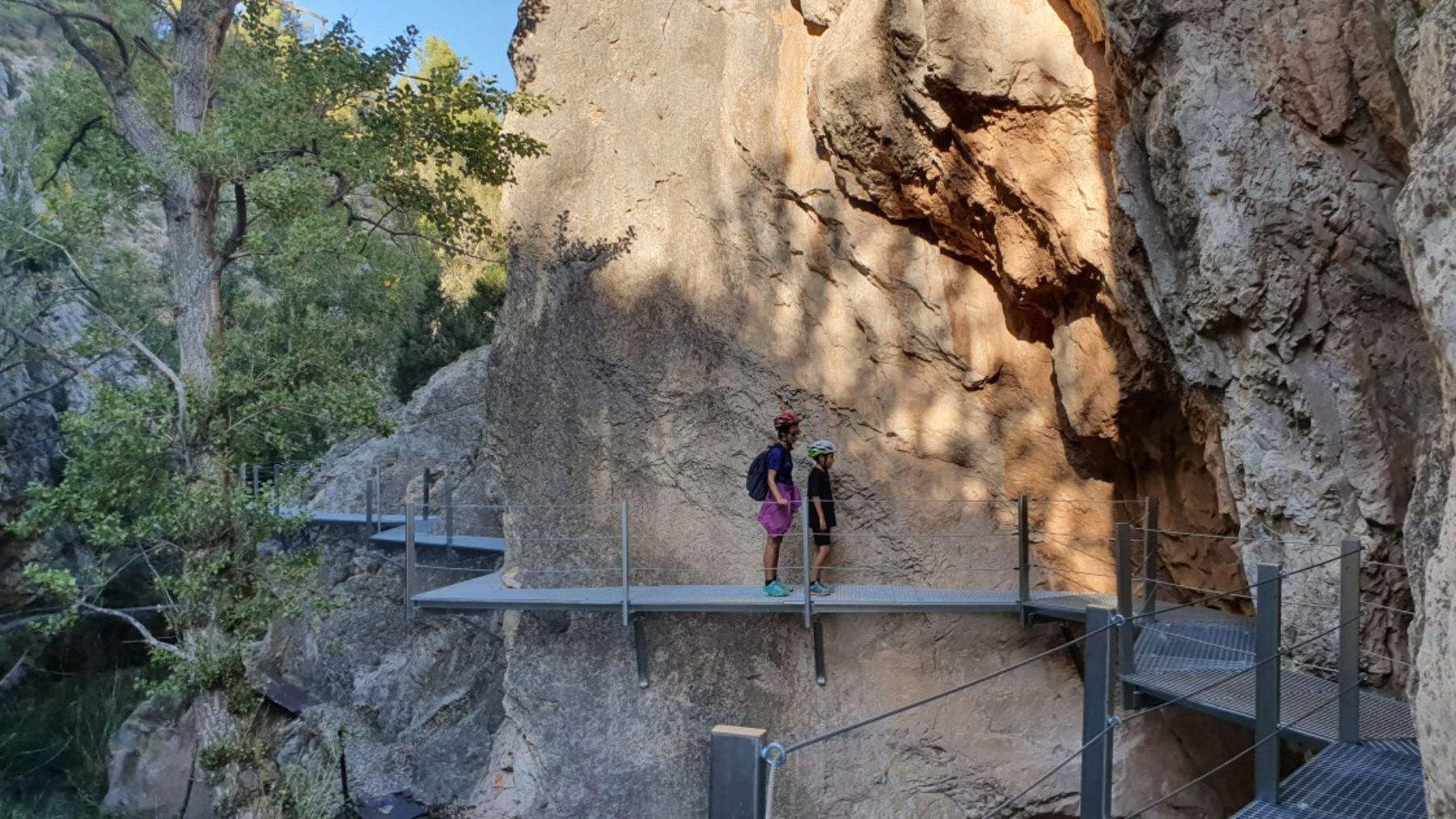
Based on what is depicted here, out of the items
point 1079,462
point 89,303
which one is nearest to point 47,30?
point 89,303

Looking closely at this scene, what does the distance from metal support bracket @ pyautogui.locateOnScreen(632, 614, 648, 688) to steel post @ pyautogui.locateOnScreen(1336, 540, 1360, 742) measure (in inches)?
194

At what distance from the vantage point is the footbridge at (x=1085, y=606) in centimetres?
353

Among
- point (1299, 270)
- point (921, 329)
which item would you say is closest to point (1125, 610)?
point (1299, 270)

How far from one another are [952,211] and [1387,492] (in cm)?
363

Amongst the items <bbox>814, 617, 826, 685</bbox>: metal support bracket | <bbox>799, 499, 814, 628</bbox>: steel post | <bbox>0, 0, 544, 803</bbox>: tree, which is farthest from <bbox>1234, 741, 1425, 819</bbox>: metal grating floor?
<bbox>0, 0, 544, 803</bbox>: tree

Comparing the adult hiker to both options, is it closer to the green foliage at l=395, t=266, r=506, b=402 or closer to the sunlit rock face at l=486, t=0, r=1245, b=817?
the sunlit rock face at l=486, t=0, r=1245, b=817

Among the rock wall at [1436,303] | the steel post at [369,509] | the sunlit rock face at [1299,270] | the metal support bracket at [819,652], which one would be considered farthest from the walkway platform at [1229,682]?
the steel post at [369,509]

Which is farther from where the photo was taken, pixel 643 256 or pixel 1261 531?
pixel 643 256

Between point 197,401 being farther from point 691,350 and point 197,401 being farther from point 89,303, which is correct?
point 691,350

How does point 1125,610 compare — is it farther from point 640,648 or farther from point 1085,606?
point 640,648

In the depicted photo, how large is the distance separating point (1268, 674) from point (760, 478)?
12.6 ft

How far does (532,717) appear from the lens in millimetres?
8102

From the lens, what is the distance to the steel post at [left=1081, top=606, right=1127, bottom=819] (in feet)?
12.1

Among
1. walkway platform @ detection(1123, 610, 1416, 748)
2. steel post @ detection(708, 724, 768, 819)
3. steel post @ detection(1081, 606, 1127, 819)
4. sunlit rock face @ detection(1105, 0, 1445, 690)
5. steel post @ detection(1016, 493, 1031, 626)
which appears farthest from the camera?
steel post @ detection(1016, 493, 1031, 626)
